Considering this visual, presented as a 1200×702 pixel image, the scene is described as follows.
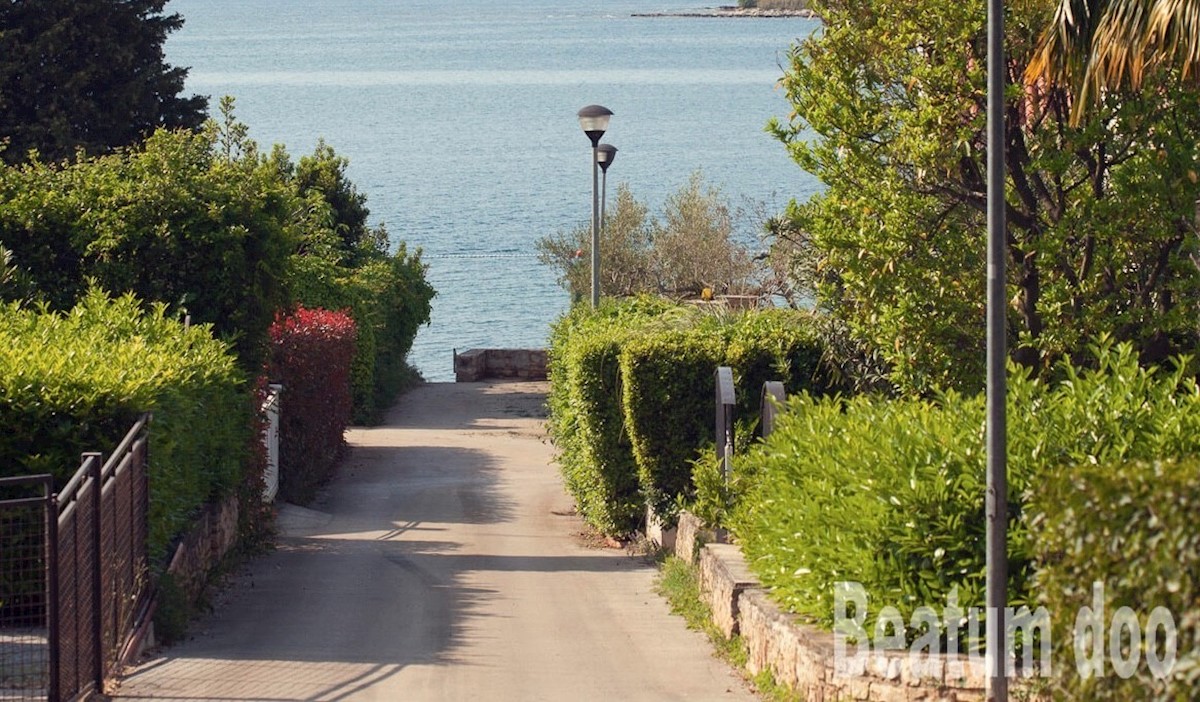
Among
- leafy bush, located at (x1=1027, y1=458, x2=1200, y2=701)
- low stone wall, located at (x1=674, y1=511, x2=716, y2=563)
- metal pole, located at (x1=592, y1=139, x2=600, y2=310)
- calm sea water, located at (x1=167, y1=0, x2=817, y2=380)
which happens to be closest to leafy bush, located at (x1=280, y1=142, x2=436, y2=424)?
metal pole, located at (x1=592, y1=139, x2=600, y2=310)

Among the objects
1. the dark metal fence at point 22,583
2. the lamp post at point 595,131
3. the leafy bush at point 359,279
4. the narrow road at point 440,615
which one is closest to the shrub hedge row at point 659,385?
the narrow road at point 440,615

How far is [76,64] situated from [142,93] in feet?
4.30

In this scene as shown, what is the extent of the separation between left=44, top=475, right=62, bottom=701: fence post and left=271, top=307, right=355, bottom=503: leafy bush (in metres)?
11.2

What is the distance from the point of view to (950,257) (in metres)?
12.8

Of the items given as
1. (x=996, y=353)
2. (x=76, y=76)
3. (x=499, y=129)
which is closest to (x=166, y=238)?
(x=996, y=353)

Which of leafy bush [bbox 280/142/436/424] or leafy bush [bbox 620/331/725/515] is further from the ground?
leafy bush [bbox 280/142/436/424]

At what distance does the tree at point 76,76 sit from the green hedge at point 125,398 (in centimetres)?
1563

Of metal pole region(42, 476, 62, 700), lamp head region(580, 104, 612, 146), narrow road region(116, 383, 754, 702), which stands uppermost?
lamp head region(580, 104, 612, 146)

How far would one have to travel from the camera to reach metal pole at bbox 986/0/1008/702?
23.6ft

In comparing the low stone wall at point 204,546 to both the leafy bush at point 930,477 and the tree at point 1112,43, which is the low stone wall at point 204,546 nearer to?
the leafy bush at point 930,477

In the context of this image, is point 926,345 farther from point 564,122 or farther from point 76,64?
point 564,122

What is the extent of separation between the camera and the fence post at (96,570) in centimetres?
871

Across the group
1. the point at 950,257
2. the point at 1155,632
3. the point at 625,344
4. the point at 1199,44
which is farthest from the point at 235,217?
the point at 1155,632

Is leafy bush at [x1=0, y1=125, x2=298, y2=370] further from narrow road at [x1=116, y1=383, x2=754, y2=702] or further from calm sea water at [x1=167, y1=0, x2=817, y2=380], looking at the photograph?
calm sea water at [x1=167, y1=0, x2=817, y2=380]
